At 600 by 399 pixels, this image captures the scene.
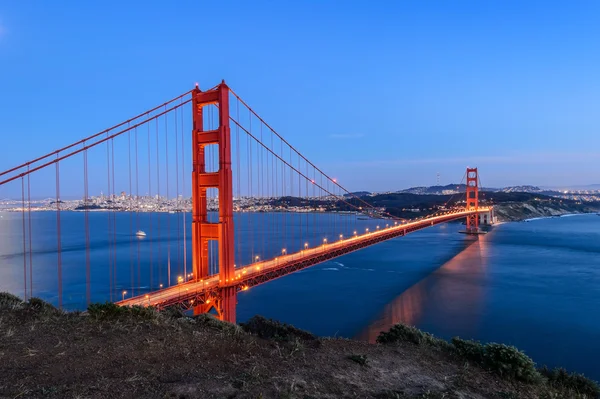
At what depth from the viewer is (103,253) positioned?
38438mm

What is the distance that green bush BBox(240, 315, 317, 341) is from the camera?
5.41 meters

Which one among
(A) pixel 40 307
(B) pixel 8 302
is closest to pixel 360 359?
(A) pixel 40 307

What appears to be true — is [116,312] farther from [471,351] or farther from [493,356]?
[493,356]

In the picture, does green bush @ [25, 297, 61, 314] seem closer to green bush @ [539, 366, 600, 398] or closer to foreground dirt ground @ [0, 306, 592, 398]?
foreground dirt ground @ [0, 306, 592, 398]

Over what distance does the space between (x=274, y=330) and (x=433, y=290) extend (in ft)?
64.8

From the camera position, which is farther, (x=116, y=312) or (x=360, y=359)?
(x=116, y=312)

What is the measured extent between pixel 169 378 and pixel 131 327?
1578 mm

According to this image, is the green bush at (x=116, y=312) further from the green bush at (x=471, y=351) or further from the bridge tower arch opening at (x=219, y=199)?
the bridge tower arch opening at (x=219, y=199)

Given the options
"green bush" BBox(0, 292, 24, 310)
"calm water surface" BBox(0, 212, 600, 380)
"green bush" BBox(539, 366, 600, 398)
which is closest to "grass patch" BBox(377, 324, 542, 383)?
"green bush" BBox(539, 366, 600, 398)

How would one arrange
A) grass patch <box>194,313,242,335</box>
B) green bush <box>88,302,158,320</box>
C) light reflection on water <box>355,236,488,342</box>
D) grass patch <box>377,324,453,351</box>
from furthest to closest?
light reflection on water <box>355,236,488,342</box> < grass patch <box>377,324,453,351</box> < grass patch <box>194,313,242,335</box> < green bush <box>88,302,158,320</box>

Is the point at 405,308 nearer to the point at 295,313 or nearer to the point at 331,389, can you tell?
the point at 295,313

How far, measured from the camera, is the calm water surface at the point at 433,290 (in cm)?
1602

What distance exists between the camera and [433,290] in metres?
23.3

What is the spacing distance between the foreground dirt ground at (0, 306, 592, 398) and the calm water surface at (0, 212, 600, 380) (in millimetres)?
10598
